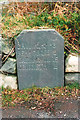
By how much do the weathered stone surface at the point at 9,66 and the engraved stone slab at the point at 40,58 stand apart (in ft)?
0.40

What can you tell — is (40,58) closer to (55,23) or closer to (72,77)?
(72,77)

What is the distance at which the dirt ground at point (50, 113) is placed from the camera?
2.54 meters

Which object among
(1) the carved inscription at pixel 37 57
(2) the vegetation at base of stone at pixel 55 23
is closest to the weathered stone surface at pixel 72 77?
(1) the carved inscription at pixel 37 57

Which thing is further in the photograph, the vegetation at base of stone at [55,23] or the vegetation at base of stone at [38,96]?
the vegetation at base of stone at [55,23]

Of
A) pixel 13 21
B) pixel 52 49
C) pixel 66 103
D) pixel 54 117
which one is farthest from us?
pixel 13 21

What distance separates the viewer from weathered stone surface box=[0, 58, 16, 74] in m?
3.20

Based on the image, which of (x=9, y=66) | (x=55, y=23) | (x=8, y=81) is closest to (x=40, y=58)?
(x=9, y=66)

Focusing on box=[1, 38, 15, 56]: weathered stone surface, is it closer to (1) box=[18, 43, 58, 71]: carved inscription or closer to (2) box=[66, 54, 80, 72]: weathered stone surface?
(1) box=[18, 43, 58, 71]: carved inscription

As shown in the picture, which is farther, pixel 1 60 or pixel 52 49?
pixel 1 60

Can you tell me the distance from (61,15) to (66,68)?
101cm

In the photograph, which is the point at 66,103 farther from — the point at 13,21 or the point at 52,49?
the point at 13,21

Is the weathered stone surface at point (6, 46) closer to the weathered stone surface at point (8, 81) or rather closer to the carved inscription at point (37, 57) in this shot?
the carved inscription at point (37, 57)

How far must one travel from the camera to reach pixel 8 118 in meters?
2.51

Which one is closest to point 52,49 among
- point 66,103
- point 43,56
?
point 43,56
